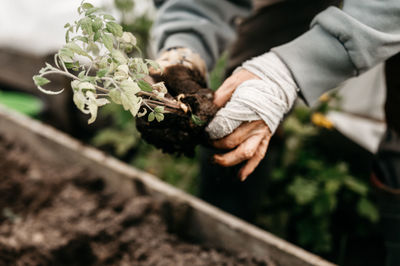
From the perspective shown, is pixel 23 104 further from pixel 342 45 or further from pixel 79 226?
pixel 342 45

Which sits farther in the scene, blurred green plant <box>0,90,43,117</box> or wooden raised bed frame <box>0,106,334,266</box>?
blurred green plant <box>0,90,43,117</box>

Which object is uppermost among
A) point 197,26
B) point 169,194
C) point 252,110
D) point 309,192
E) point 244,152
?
point 197,26

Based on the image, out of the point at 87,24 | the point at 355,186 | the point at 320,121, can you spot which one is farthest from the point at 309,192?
the point at 87,24

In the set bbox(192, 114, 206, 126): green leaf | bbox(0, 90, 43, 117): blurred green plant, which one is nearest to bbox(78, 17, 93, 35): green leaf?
bbox(192, 114, 206, 126): green leaf

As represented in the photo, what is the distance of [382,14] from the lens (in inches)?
37.5

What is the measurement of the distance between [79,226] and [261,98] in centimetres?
132

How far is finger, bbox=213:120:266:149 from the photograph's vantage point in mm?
1022

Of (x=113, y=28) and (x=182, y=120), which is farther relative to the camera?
(x=182, y=120)

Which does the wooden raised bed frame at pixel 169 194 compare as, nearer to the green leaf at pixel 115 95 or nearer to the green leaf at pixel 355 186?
the green leaf at pixel 355 186

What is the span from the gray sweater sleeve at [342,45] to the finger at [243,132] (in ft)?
0.64

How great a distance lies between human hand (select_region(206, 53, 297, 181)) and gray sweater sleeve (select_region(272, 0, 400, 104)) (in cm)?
6

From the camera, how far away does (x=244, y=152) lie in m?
1.00

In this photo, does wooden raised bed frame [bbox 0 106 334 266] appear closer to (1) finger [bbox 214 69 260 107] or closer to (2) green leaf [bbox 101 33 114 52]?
(1) finger [bbox 214 69 260 107]

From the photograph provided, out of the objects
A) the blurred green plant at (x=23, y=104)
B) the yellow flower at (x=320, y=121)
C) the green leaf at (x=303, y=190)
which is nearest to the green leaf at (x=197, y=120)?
the green leaf at (x=303, y=190)
